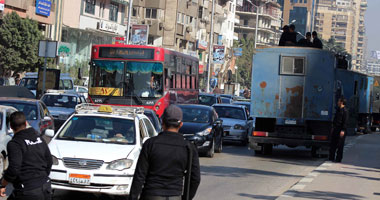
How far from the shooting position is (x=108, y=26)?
60094 millimetres

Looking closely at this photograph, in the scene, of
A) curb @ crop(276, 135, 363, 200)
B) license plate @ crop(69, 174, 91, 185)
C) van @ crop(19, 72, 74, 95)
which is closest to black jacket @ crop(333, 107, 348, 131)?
curb @ crop(276, 135, 363, 200)

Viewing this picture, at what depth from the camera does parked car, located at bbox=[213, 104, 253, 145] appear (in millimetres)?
27141

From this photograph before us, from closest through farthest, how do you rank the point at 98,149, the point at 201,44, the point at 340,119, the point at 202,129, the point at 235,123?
the point at 98,149
the point at 340,119
the point at 202,129
the point at 235,123
the point at 201,44

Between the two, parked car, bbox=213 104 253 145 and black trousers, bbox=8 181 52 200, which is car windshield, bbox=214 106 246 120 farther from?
black trousers, bbox=8 181 52 200

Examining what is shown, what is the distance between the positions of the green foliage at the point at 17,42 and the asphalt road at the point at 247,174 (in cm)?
2507

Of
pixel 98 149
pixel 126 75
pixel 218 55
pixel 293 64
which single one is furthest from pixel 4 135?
pixel 218 55

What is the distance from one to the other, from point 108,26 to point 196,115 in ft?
127

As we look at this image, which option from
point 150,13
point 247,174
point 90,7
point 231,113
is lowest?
point 247,174

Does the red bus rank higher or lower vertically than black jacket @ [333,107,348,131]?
higher

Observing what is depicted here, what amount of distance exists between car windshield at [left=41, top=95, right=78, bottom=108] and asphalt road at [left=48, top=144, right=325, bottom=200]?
619 centimetres

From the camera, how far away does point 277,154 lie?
2425 centimetres

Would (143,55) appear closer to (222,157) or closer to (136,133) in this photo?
(222,157)

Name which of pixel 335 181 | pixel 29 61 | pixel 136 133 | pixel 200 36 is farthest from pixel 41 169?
pixel 200 36

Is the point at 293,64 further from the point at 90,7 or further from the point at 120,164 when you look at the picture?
the point at 90,7
